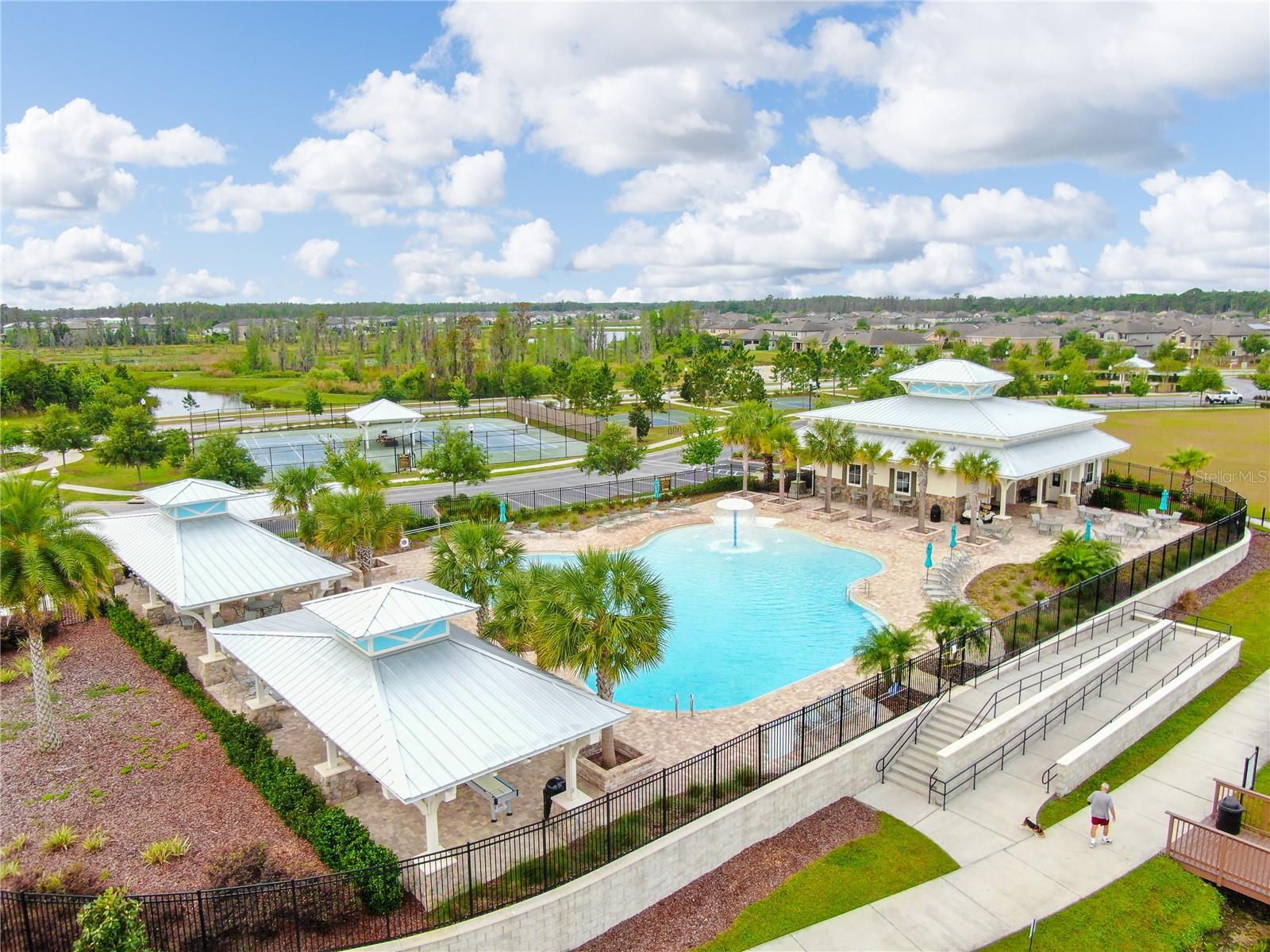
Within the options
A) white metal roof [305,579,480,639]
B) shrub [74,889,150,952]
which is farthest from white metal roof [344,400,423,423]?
shrub [74,889,150,952]

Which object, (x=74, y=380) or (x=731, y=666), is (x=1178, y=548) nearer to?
(x=731, y=666)

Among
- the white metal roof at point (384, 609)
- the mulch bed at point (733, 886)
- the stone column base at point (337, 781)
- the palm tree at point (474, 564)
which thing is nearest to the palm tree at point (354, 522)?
the palm tree at point (474, 564)

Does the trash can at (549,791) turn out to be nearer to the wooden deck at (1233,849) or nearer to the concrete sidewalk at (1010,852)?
the concrete sidewalk at (1010,852)

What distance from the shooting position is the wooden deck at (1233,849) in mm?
15141

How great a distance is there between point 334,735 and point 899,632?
13.5m

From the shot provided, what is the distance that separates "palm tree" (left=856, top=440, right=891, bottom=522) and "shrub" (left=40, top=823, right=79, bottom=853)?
3188 cm

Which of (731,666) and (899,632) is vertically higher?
(899,632)

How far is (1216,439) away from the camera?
6525 cm

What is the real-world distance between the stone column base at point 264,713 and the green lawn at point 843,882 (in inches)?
446

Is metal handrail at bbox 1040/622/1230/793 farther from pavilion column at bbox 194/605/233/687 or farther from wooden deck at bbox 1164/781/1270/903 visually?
pavilion column at bbox 194/605/233/687

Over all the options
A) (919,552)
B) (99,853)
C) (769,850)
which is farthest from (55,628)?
(919,552)

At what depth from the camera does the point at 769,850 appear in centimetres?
1628

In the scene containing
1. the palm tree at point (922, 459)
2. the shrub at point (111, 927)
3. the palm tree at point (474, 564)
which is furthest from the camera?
the palm tree at point (922, 459)

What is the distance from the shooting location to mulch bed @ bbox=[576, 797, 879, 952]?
14.0 metres
